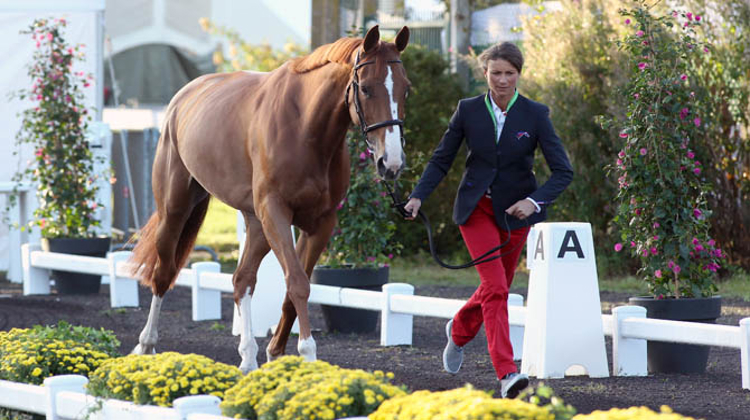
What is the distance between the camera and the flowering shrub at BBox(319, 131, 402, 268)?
851 centimetres

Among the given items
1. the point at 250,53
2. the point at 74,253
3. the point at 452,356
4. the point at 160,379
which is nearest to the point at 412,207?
the point at 452,356

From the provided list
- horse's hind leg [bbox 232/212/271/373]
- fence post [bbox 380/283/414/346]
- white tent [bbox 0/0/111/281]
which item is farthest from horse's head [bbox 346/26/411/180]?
white tent [bbox 0/0/111/281]

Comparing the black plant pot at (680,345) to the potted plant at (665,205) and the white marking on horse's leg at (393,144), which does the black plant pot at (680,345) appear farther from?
the white marking on horse's leg at (393,144)

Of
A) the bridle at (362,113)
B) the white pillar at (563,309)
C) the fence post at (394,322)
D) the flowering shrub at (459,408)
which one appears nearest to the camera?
the flowering shrub at (459,408)

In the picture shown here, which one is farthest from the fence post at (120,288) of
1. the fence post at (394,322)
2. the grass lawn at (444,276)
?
the fence post at (394,322)

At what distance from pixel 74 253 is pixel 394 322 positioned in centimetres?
457

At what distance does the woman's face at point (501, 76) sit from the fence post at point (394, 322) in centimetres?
262

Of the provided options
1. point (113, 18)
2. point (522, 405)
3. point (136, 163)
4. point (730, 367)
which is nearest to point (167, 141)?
point (730, 367)

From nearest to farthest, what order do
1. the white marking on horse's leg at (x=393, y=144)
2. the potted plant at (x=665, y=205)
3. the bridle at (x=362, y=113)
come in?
the white marking on horse's leg at (x=393, y=144) < the bridle at (x=362, y=113) < the potted plant at (x=665, y=205)

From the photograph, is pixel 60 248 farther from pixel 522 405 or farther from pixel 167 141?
pixel 522 405

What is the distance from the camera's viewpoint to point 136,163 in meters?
16.0

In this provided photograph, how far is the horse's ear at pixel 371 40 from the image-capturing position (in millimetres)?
5189

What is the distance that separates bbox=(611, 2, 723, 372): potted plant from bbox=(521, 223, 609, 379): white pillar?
471 mm

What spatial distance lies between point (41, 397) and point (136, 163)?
38.4 ft
